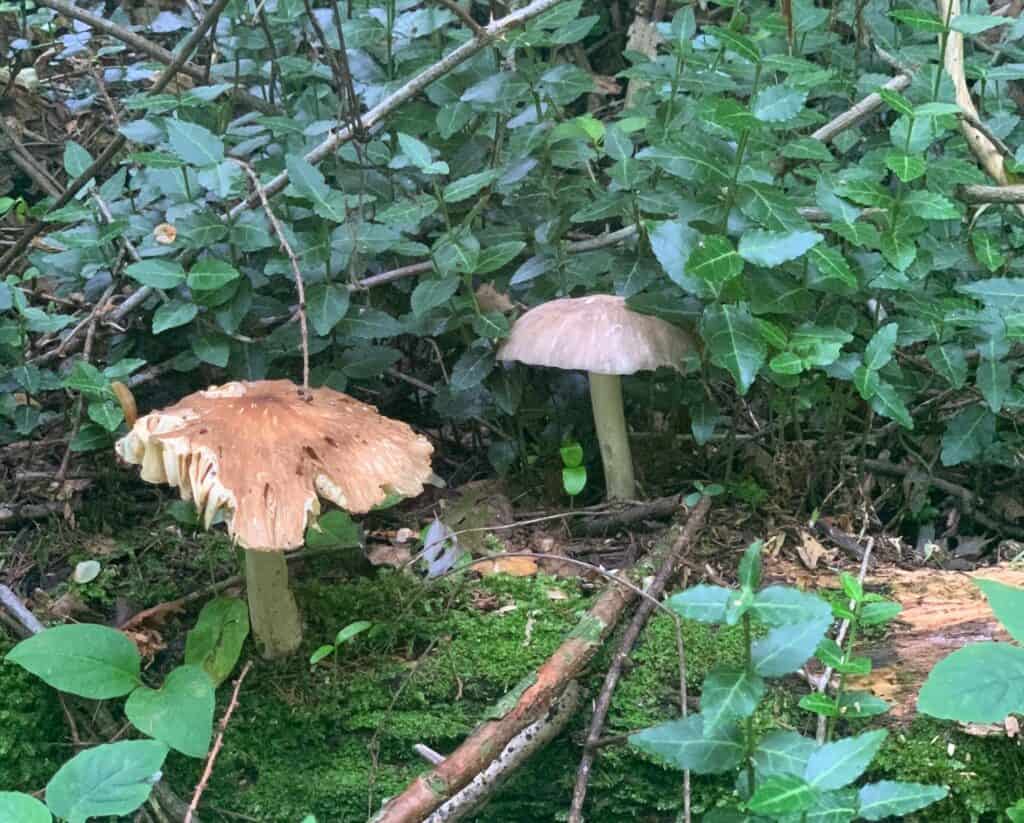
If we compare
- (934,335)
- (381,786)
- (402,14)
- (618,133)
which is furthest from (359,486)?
(402,14)

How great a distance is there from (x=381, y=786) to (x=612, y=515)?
3.78ft

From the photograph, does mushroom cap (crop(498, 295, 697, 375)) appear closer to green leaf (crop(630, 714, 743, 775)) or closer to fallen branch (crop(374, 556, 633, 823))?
fallen branch (crop(374, 556, 633, 823))

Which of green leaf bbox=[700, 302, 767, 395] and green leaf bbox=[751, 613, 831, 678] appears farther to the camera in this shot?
green leaf bbox=[700, 302, 767, 395]

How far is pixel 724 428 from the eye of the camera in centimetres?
340

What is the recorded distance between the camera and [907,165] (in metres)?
2.53

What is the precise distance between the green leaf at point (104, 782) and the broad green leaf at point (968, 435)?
7.89 feet

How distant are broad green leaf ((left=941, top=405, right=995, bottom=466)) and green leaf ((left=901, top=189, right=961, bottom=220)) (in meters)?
0.72

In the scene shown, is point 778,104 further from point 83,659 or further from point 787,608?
point 83,659

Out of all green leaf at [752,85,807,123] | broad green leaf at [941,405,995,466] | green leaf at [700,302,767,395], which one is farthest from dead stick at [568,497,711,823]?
green leaf at [752,85,807,123]

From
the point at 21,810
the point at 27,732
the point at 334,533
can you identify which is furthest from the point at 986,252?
the point at 27,732

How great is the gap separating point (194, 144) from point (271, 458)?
1080 mm

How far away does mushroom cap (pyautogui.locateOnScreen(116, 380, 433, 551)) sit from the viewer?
211 centimetres

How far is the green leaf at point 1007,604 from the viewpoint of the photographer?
5.68 ft

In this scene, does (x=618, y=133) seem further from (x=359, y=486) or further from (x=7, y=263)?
(x=7, y=263)
